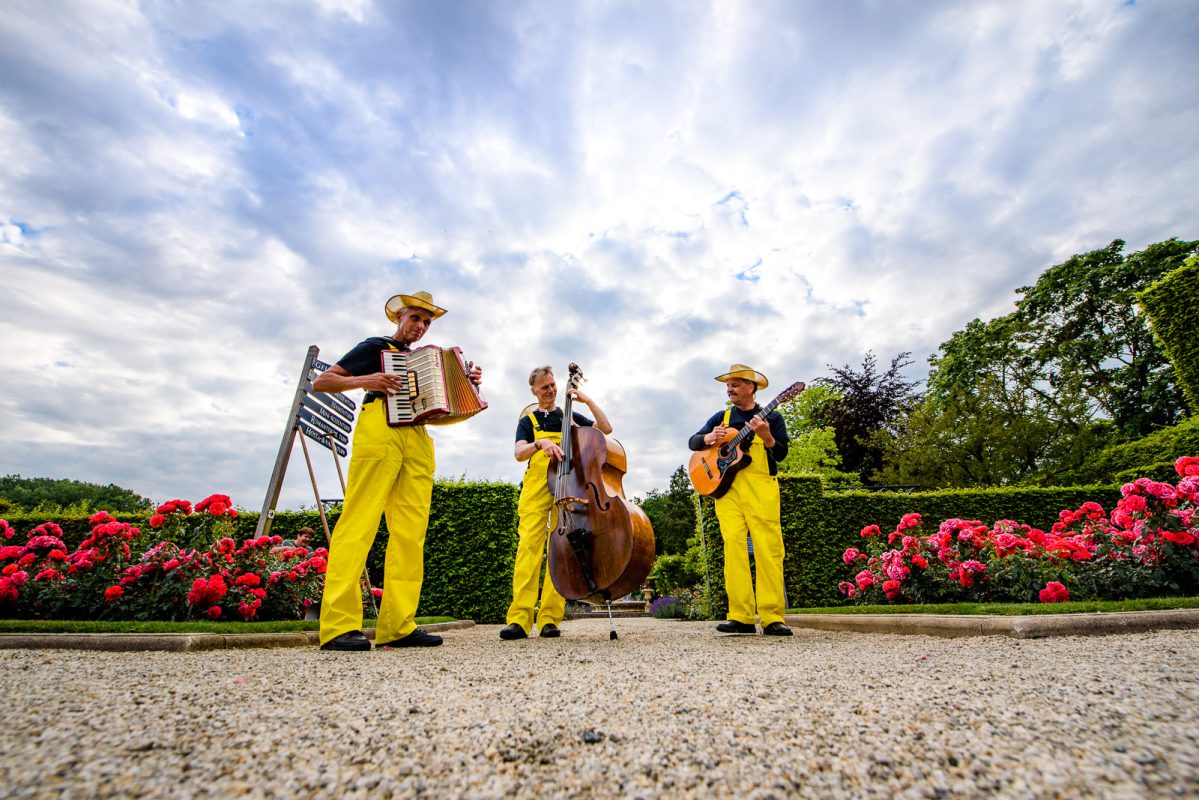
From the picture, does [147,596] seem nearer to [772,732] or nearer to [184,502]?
[184,502]

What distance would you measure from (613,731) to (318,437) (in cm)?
529

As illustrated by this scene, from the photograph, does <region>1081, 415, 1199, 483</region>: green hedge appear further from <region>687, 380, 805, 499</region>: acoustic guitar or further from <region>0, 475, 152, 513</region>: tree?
<region>0, 475, 152, 513</region>: tree

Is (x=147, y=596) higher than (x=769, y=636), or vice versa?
(x=147, y=596)

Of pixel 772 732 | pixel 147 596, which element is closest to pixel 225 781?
pixel 772 732

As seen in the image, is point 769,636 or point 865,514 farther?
point 865,514

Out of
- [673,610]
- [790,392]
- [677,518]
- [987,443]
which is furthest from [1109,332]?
[790,392]

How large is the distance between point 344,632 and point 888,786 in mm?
3040

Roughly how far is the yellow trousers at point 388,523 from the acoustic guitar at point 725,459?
2.21 m

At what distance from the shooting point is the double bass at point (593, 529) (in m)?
3.88

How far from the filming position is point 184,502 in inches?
202

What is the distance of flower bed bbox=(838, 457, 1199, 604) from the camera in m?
4.69

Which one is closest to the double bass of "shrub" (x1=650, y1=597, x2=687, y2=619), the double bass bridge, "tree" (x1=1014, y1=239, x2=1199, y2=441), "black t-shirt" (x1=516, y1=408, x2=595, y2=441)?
the double bass bridge

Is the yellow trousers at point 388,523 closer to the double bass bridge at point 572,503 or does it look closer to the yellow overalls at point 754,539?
the double bass bridge at point 572,503

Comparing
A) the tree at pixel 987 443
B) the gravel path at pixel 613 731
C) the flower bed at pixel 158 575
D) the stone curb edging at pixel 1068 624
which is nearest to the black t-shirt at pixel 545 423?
the gravel path at pixel 613 731
